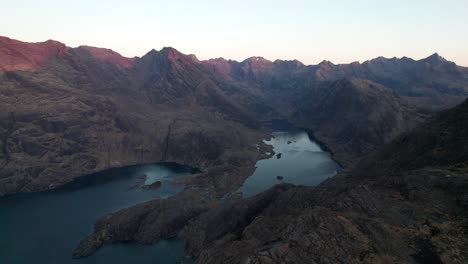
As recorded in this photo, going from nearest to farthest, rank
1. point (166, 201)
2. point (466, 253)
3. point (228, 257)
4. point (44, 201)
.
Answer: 1. point (466, 253)
2. point (228, 257)
3. point (166, 201)
4. point (44, 201)

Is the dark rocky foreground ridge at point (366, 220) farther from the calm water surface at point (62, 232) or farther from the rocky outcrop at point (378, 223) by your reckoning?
the calm water surface at point (62, 232)

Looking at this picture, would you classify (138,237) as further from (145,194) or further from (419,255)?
(419,255)

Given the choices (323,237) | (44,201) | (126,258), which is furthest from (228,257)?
(44,201)

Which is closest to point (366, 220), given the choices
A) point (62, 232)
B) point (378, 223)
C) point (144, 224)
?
point (378, 223)

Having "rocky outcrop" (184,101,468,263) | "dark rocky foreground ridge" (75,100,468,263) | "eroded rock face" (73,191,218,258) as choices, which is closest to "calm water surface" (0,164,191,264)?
"eroded rock face" (73,191,218,258)

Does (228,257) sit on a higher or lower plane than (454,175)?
lower

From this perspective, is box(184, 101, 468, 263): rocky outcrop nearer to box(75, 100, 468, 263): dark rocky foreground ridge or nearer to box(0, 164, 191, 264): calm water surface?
box(75, 100, 468, 263): dark rocky foreground ridge

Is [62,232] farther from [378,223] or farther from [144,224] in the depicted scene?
[378,223]

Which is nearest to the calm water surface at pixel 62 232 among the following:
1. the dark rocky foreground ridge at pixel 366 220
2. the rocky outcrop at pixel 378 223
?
the dark rocky foreground ridge at pixel 366 220
